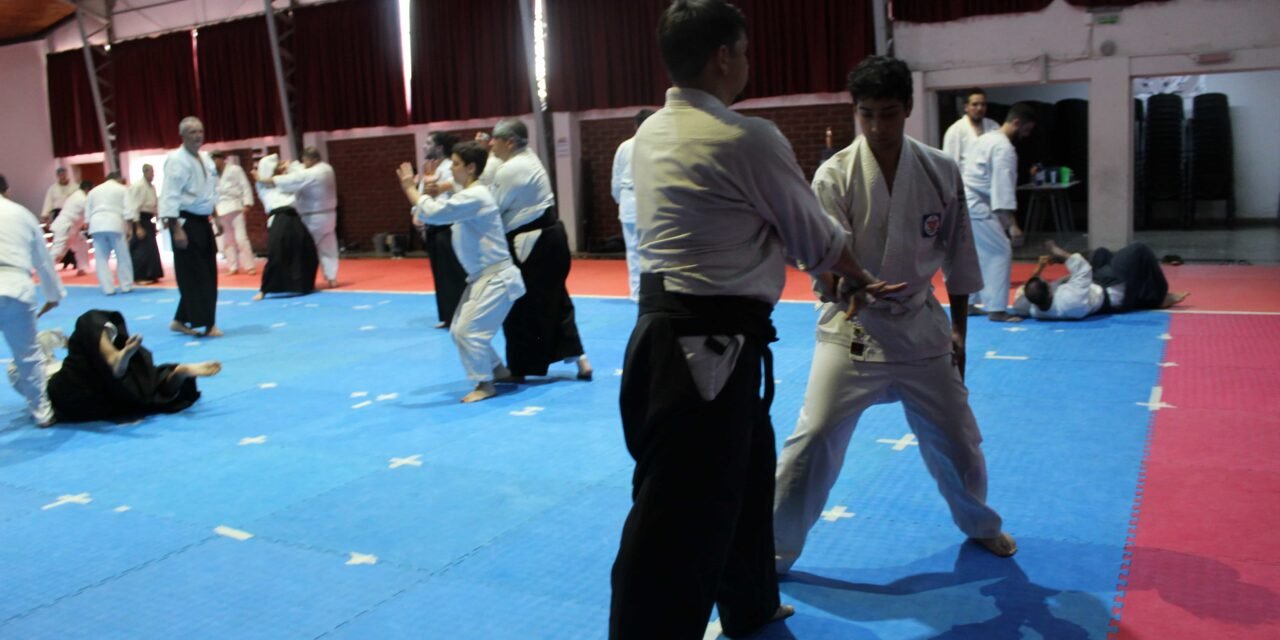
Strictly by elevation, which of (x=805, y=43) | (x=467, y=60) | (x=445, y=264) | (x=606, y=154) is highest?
(x=467, y=60)

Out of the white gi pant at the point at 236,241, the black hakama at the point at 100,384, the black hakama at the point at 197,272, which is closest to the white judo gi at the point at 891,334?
the black hakama at the point at 100,384

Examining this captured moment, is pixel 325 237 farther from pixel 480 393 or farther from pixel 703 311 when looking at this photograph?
pixel 703 311

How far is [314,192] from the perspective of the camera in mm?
11578

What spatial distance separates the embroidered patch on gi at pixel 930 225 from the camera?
306 cm

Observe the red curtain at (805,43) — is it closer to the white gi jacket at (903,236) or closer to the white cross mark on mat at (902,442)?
the white cross mark on mat at (902,442)

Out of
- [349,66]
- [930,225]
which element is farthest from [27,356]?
[349,66]

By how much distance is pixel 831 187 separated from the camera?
3100 mm

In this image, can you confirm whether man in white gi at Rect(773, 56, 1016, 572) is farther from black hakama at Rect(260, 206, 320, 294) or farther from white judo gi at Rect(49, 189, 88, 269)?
white judo gi at Rect(49, 189, 88, 269)

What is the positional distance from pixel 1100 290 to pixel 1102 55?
4.55 m

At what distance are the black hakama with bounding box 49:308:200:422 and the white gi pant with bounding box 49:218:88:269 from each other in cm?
889

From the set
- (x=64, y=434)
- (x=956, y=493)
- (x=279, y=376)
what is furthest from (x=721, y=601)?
(x=279, y=376)

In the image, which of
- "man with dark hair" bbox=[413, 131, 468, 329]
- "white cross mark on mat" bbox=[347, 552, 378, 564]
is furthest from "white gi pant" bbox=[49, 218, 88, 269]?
"white cross mark on mat" bbox=[347, 552, 378, 564]

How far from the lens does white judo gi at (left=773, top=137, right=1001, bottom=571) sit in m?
3.04

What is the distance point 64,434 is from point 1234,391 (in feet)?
20.6
